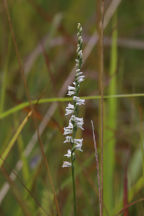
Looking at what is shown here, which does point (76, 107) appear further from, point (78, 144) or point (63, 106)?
point (63, 106)

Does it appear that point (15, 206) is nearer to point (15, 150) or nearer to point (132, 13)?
point (15, 150)

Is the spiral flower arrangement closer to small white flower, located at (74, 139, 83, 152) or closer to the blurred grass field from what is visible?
small white flower, located at (74, 139, 83, 152)

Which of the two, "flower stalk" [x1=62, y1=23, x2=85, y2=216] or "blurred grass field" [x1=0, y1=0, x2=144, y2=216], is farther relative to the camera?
"blurred grass field" [x1=0, y1=0, x2=144, y2=216]

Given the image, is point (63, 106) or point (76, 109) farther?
point (63, 106)

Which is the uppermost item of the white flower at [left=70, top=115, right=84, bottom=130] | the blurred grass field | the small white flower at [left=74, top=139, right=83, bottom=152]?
the blurred grass field

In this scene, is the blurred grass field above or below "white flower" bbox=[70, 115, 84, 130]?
above

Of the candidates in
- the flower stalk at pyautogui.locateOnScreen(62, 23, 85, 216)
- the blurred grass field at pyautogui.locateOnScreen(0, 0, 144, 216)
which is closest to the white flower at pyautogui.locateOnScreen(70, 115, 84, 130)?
the flower stalk at pyautogui.locateOnScreen(62, 23, 85, 216)

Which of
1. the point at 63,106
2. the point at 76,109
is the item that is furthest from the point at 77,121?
the point at 63,106

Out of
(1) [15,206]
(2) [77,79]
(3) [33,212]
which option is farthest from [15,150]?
(2) [77,79]
